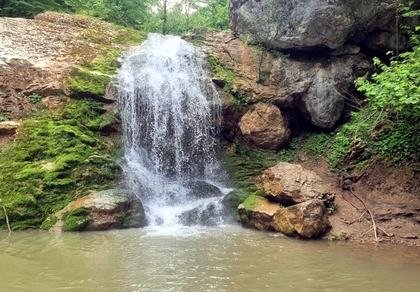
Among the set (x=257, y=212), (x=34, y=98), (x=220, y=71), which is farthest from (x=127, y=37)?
(x=257, y=212)

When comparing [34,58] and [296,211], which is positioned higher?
[34,58]

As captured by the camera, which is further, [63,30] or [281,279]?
[63,30]

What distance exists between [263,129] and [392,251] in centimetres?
663

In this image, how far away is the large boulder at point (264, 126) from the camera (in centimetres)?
1317

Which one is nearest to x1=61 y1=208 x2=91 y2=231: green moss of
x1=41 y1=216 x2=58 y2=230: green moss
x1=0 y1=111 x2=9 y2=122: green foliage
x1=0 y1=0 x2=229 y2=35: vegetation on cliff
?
x1=41 y1=216 x2=58 y2=230: green moss

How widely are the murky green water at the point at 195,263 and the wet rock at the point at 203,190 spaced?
273 cm

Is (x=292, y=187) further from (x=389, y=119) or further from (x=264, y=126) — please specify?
(x=264, y=126)

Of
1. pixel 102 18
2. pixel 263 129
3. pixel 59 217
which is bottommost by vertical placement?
pixel 59 217

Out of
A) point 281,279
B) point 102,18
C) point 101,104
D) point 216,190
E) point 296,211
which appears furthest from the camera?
point 102,18

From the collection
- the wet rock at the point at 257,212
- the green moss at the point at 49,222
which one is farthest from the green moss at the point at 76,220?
the wet rock at the point at 257,212

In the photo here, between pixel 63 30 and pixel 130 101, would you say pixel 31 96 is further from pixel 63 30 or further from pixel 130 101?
pixel 63 30

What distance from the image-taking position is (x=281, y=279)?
17.6 ft

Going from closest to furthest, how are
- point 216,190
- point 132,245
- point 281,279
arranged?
point 281,279
point 132,245
point 216,190

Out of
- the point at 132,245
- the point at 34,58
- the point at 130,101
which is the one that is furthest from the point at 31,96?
the point at 132,245
